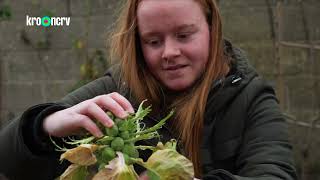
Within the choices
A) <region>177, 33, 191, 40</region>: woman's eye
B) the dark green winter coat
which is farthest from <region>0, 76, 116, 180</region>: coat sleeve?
<region>177, 33, 191, 40</region>: woman's eye

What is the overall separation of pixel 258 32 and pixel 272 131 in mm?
2436

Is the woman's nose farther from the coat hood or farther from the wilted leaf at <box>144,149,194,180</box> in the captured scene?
the wilted leaf at <box>144,149,194,180</box>

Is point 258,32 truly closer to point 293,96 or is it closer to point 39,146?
point 293,96

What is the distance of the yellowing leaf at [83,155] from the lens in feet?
3.69

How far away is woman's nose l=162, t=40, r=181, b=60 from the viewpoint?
5.06ft

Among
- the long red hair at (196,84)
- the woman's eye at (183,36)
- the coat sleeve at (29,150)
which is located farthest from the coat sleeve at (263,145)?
the coat sleeve at (29,150)

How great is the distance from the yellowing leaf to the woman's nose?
1.55 ft

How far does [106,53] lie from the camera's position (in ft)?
13.6

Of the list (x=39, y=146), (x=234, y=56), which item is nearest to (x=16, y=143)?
(x=39, y=146)

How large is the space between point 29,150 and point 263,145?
55 cm

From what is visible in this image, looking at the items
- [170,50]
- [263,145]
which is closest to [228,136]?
[263,145]

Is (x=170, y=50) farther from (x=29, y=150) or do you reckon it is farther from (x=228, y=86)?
(x=29, y=150)

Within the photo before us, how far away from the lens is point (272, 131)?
5.02 feet

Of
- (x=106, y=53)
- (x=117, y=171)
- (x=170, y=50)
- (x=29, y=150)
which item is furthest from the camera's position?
(x=106, y=53)
